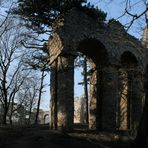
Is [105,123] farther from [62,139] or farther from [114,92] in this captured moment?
[62,139]

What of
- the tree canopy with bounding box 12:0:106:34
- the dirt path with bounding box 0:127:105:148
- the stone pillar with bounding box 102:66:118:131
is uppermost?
the tree canopy with bounding box 12:0:106:34

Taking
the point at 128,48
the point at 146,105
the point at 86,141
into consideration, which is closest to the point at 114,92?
the point at 128,48

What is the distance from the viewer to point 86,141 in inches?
859

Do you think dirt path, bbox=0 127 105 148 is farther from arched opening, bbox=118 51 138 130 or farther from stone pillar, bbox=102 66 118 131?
arched opening, bbox=118 51 138 130

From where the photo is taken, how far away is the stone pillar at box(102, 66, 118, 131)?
29.2 metres

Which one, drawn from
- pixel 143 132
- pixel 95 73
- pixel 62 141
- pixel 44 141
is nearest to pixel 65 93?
pixel 95 73

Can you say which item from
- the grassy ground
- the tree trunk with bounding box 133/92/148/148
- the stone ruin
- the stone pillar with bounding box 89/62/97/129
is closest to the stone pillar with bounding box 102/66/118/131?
the stone ruin

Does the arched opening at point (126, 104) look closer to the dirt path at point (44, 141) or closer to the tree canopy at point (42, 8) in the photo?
the tree canopy at point (42, 8)

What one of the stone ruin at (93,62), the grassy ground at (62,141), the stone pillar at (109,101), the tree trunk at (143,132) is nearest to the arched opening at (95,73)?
the stone ruin at (93,62)

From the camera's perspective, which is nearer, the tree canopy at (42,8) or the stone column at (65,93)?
the stone column at (65,93)

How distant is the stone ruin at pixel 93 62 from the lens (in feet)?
88.0

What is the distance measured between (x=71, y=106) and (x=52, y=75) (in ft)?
11.0

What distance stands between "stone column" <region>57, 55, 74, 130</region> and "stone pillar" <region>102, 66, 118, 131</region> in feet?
10.9

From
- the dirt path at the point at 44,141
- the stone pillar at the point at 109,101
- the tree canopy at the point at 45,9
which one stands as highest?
the tree canopy at the point at 45,9
